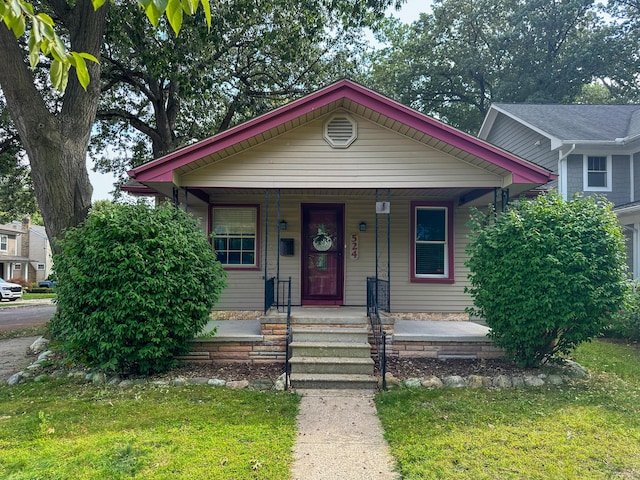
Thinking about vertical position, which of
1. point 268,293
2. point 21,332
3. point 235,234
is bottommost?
point 21,332

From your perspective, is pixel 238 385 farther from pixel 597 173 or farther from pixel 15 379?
pixel 597 173

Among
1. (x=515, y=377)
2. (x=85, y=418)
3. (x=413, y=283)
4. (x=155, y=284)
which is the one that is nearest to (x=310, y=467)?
(x=85, y=418)

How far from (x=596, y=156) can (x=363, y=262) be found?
9.02 metres

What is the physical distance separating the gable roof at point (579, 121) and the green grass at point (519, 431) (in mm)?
8882

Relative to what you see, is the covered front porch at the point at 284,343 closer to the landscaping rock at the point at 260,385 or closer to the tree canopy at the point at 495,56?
the landscaping rock at the point at 260,385

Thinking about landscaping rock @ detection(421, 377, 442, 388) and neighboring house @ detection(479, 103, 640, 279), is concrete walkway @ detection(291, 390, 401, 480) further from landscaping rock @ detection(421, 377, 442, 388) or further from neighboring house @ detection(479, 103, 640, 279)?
neighboring house @ detection(479, 103, 640, 279)

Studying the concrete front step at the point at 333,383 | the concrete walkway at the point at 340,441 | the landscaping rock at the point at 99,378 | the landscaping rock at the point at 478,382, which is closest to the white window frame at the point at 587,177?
the landscaping rock at the point at 478,382

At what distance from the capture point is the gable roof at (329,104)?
6621mm

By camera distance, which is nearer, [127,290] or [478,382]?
[127,290]

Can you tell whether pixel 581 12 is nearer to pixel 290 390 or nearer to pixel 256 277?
pixel 256 277

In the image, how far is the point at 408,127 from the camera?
22.6ft

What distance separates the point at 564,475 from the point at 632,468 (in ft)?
2.06

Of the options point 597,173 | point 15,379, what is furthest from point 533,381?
point 597,173

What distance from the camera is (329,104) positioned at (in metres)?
6.85
